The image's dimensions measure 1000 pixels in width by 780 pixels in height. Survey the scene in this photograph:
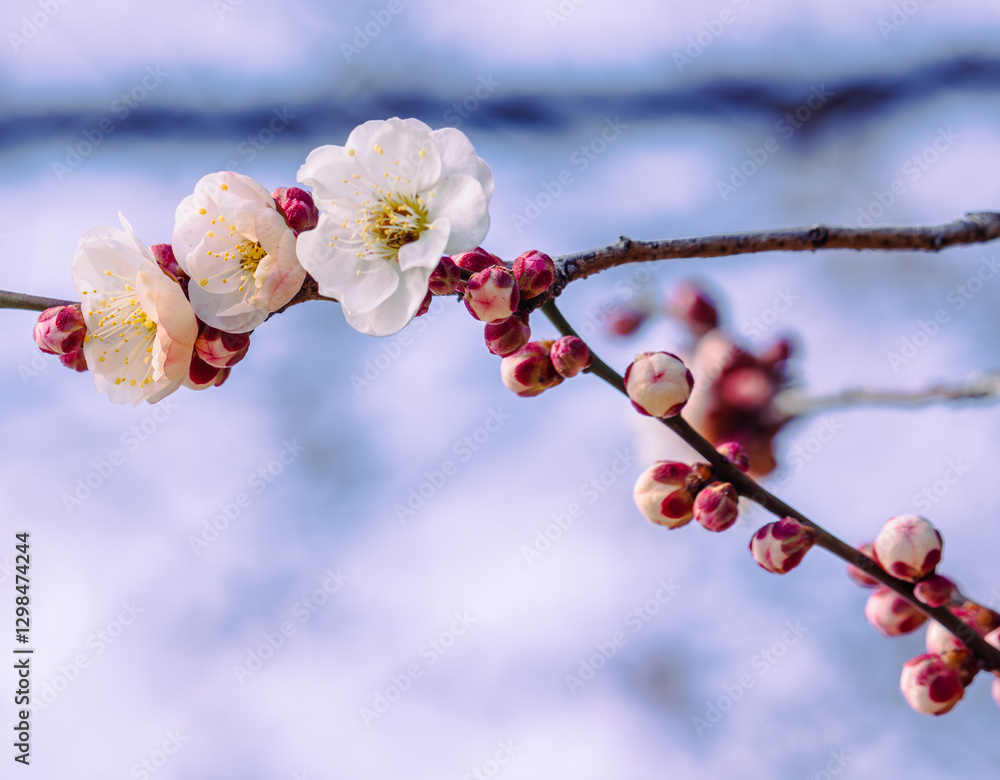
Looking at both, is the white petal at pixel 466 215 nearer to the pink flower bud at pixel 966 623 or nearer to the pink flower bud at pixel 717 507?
the pink flower bud at pixel 717 507

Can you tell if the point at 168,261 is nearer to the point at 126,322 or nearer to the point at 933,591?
the point at 126,322

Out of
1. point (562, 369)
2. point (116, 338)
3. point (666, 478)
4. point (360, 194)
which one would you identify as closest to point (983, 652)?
point (666, 478)

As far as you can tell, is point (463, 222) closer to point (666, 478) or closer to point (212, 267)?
point (212, 267)

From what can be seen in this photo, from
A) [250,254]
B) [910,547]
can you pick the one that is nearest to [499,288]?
[250,254]

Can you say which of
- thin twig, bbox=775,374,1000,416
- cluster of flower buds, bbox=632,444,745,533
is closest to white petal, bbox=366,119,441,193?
cluster of flower buds, bbox=632,444,745,533

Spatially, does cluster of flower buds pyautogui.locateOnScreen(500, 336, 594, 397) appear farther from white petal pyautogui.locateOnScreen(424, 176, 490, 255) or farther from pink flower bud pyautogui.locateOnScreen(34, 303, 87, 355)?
pink flower bud pyautogui.locateOnScreen(34, 303, 87, 355)

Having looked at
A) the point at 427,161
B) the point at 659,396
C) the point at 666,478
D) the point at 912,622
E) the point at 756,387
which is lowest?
the point at 756,387
